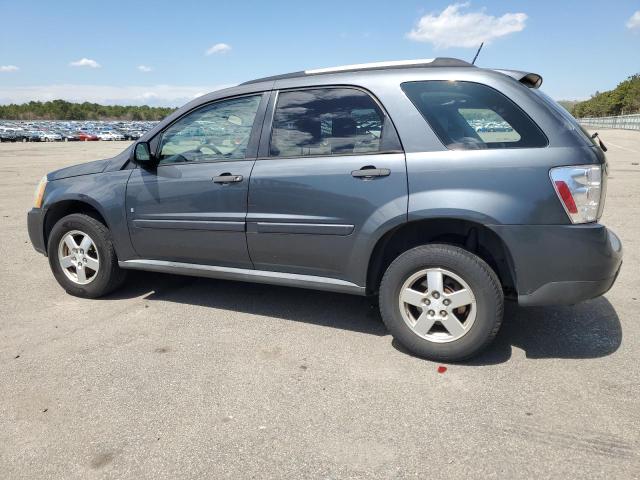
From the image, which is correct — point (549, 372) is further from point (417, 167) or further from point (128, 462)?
point (128, 462)

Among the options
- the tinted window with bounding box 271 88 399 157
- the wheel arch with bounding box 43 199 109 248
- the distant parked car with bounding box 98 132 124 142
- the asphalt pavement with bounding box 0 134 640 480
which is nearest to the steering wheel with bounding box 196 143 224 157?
the tinted window with bounding box 271 88 399 157

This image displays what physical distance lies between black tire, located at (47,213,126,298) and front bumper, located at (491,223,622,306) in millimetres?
3158

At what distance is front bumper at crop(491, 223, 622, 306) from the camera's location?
286cm

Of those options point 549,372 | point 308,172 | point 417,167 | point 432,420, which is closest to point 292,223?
point 308,172

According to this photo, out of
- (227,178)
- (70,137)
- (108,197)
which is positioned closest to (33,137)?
(70,137)

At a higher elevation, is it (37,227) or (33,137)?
(33,137)

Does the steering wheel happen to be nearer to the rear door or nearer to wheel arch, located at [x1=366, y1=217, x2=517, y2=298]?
the rear door

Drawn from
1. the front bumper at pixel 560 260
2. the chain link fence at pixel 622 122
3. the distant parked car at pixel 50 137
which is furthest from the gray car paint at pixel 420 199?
the distant parked car at pixel 50 137

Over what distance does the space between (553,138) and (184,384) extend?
2.57 m

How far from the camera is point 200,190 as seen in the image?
3795 mm

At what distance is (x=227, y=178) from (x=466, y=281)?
1.81m

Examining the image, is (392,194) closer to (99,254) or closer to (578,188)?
(578,188)

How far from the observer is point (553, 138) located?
288 centimetres

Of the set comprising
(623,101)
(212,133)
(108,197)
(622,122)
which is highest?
(623,101)
